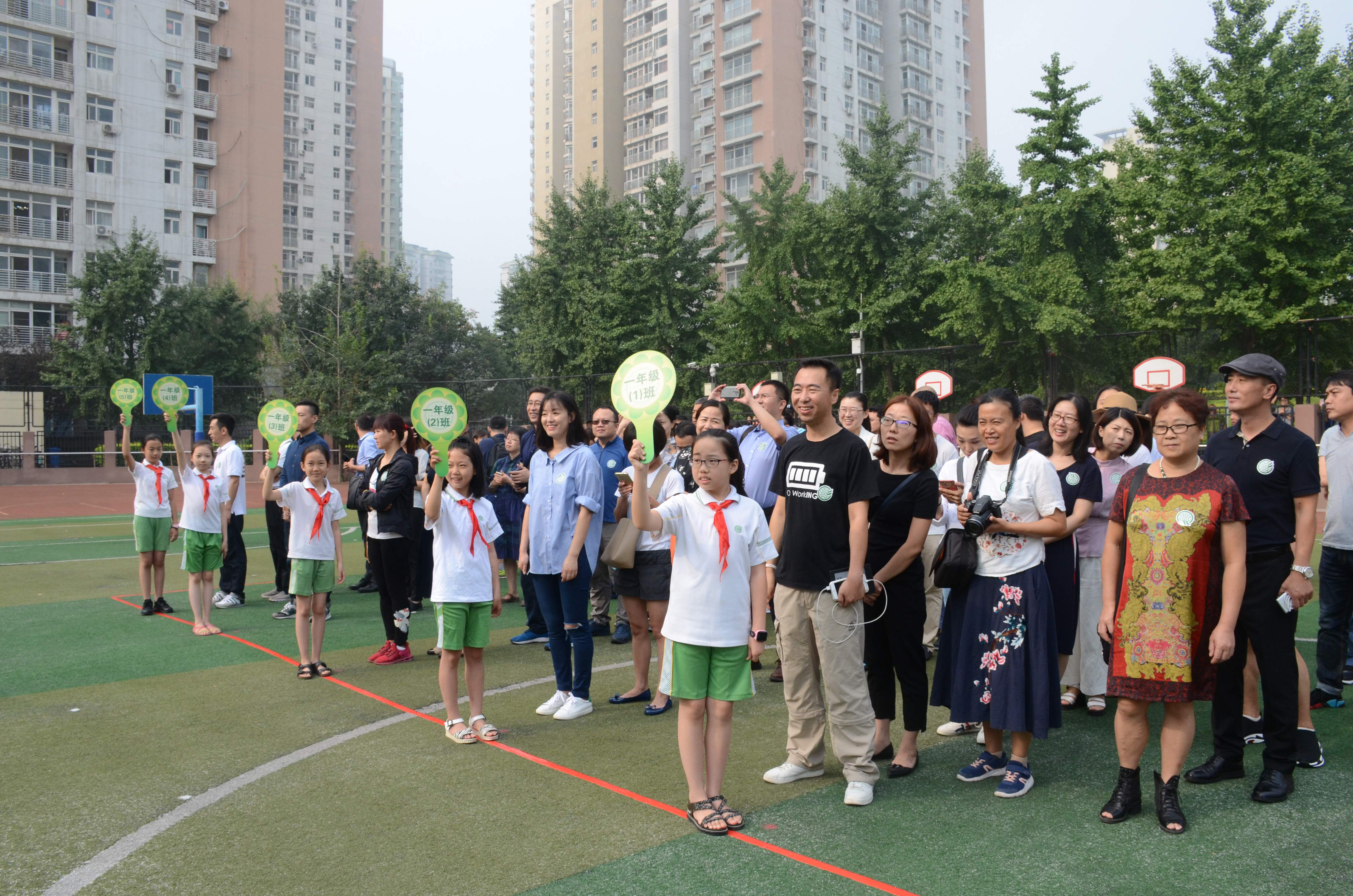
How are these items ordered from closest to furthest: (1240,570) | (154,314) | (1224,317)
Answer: (1240,570)
(1224,317)
(154,314)

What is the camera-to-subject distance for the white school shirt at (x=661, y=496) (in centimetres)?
556

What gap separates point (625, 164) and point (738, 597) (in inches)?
2963

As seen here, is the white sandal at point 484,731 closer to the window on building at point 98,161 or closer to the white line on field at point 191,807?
the white line on field at point 191,807

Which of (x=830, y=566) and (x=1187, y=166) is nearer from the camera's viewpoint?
(x=830, y=566)

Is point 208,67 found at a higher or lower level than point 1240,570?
higher

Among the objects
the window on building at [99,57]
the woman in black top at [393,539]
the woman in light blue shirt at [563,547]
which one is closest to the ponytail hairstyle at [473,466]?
the woman in light blue shirt at [563,547]

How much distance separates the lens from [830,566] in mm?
4270

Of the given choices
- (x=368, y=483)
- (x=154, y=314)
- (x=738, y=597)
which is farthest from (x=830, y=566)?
(x=154, y=314)

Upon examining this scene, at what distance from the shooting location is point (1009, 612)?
4.25 meters

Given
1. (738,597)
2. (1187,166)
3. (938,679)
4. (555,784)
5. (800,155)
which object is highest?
(800,155)

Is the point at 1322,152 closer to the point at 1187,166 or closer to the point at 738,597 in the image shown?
the point at 1187,166

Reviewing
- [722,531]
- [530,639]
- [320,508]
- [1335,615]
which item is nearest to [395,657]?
[530,639]

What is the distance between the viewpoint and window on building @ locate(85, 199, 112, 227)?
147ft

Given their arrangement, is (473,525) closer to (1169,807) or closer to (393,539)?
(393,539)
